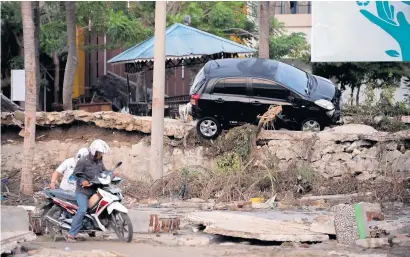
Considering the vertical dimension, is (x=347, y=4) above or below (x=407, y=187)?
above

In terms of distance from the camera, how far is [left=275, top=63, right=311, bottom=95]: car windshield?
62.0ft

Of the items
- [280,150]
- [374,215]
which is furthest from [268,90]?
[374,215]

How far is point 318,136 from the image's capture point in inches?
733

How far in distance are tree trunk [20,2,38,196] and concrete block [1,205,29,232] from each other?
112 inches

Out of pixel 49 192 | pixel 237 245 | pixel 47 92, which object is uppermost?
pixel 47 92

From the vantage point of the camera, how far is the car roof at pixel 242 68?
A: 752 inches

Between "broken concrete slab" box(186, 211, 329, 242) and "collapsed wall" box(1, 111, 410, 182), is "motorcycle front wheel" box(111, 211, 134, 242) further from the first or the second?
"collapsed wall" box(1, 111, 410, 182)

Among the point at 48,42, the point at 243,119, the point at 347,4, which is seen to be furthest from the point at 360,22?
the point at 48,42

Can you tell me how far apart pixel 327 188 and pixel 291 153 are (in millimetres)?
1507

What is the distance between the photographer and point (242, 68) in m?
19.4

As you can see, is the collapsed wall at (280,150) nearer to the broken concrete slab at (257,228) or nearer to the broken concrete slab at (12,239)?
the broken concrete slab at (257,228)

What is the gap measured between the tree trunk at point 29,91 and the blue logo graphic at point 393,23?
24.2ft

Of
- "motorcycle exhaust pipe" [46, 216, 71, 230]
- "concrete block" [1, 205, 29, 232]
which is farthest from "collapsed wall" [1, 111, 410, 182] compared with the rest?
"motorcycle exhaust pipe" [46, 216, 71, 230]

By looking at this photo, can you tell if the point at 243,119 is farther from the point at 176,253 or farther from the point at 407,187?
the point at 176,253
